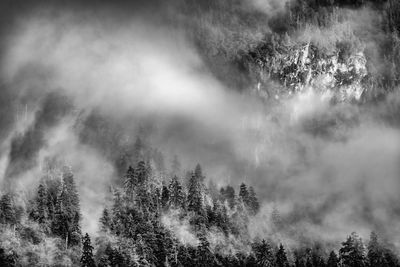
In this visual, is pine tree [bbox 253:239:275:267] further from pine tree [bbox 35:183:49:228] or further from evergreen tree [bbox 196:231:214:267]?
pine tree [bbox 35:183:49:228]

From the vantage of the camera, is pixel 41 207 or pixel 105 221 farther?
pixel 105 221

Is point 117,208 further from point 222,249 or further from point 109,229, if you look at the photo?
point 222,249

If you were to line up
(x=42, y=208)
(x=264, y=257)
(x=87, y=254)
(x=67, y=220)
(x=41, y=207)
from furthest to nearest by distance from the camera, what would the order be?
(x=264, y=257)
(x=41, y=207)
(x=42, y=208)
(x=67, y=220)
(x=87, y=254)

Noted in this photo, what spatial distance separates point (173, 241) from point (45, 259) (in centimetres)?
3662

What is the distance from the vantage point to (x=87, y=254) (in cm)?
16688

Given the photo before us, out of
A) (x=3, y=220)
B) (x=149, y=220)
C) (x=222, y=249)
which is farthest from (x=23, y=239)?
(x=222, y=249)

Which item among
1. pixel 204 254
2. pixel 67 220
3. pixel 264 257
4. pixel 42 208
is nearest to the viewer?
pixel 204 254

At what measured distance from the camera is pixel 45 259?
6698 inches

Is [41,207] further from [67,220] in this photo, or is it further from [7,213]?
[7,213]

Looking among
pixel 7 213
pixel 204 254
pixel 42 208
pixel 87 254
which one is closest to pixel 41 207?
pixel 42 208

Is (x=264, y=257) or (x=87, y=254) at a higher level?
(x=264, y=257)

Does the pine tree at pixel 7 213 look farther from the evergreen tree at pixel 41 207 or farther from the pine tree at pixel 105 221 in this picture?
the pine tree at pixel 105 221

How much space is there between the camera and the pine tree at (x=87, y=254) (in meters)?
165

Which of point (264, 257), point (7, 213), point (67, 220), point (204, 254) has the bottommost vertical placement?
point (204, 254)
